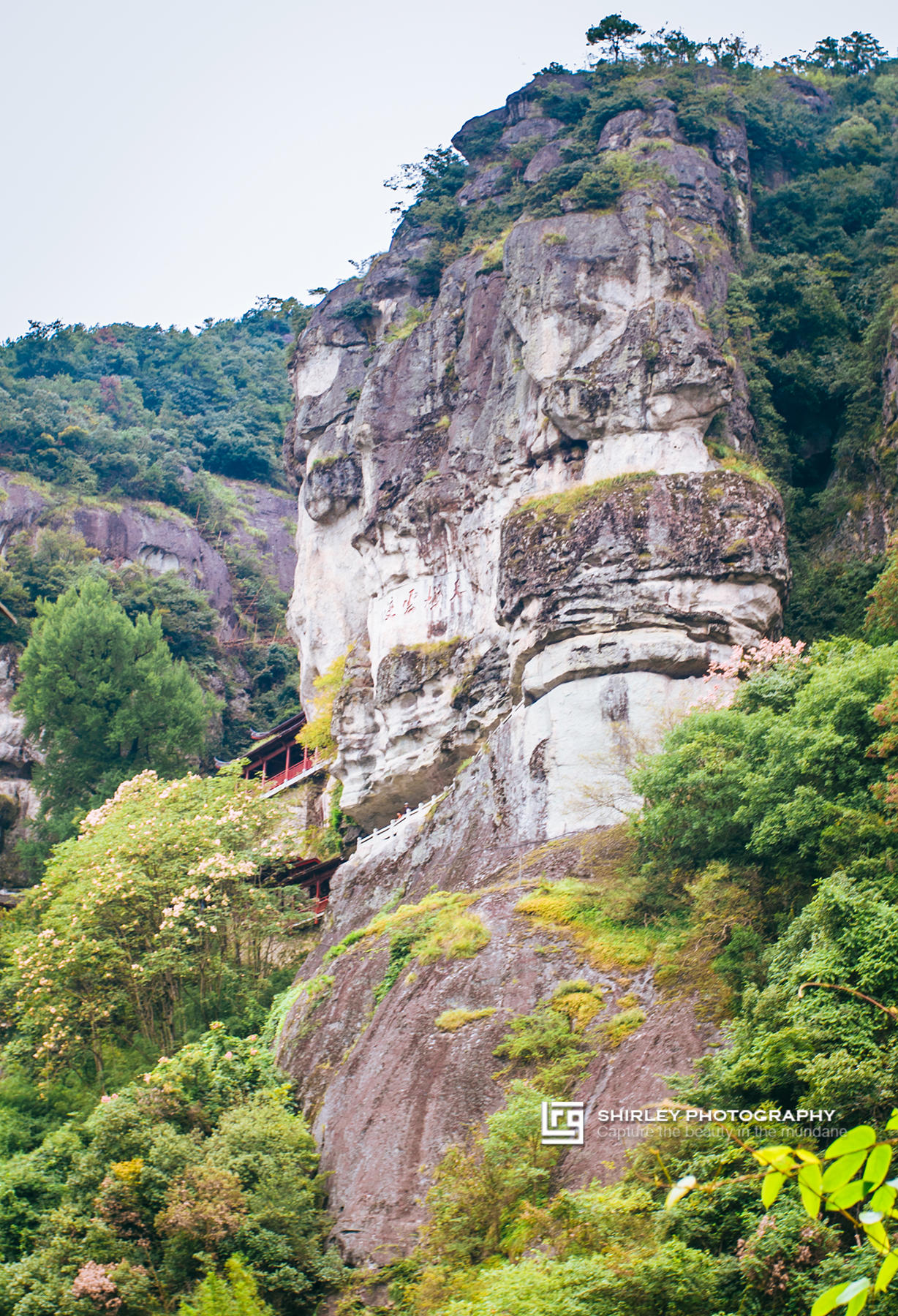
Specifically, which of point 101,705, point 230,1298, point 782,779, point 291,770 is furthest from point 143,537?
point 230,1298

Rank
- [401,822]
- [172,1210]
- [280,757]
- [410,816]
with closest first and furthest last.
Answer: [172,1210] < [410,816] < [401,822] < [280,757]

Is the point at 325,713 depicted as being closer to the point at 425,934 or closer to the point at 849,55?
the point at 425,934

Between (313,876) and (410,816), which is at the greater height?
(410,816)

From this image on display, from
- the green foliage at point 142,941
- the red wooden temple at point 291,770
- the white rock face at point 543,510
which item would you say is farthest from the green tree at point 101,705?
the green foliage at point 142,941

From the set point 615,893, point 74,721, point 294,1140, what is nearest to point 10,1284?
point 294,1140

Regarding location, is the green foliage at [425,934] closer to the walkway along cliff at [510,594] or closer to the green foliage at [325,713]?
the walkway along cliff at [510,594]

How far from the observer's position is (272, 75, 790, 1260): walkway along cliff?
17.8 meters

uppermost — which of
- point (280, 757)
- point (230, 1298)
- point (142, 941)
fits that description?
point (280, 757)

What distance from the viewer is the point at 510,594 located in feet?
88.0

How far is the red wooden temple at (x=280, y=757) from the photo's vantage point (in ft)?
126

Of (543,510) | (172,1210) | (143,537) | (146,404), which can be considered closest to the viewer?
(172,1210)

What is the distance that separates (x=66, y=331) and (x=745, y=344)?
172 ft

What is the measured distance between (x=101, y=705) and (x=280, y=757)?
728cm

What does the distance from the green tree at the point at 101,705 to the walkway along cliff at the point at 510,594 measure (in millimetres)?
4718
